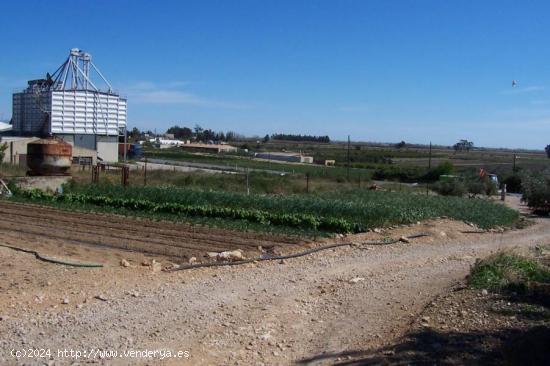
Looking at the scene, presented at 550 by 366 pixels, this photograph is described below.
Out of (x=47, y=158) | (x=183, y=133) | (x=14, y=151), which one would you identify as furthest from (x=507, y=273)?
(x=183, y=133)

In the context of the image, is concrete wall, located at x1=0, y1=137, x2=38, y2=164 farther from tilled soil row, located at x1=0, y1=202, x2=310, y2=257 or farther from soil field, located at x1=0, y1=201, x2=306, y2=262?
soil field, located at x1=0, y1=201, x2=306, y2=262

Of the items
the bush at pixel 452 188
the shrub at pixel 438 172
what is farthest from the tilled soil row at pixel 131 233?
the shrub at pixel 438 172

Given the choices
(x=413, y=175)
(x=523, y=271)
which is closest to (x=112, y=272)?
(x=523, y=271)

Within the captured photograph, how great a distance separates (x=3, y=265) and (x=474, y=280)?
26.2ft

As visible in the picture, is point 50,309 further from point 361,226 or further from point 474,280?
point 361,226

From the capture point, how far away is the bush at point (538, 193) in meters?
26.4

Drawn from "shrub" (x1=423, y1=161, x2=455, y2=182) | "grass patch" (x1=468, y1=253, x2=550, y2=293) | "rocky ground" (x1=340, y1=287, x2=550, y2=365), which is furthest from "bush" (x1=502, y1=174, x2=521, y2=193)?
"rocky ground" (x1=340, y1=287, x2=550, y2=365)

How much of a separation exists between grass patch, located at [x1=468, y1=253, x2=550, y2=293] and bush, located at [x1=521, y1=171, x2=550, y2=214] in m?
17.4

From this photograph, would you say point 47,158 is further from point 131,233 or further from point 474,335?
point 474,335

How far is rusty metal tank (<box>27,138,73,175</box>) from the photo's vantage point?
104 feet

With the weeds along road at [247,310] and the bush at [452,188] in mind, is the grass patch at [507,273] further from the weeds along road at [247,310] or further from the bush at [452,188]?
the bush at [452,188]

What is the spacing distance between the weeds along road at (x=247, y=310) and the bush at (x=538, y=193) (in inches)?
629

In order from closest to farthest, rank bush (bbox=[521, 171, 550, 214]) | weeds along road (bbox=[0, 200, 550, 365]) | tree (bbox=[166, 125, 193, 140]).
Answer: weeds along road (bbox=[0, 200, 550, 365])
bush (bbox=[521, 171, 550, 214])
tree (bbox=[166, 125, 193, 140])

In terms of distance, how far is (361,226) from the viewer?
53.7 ft
